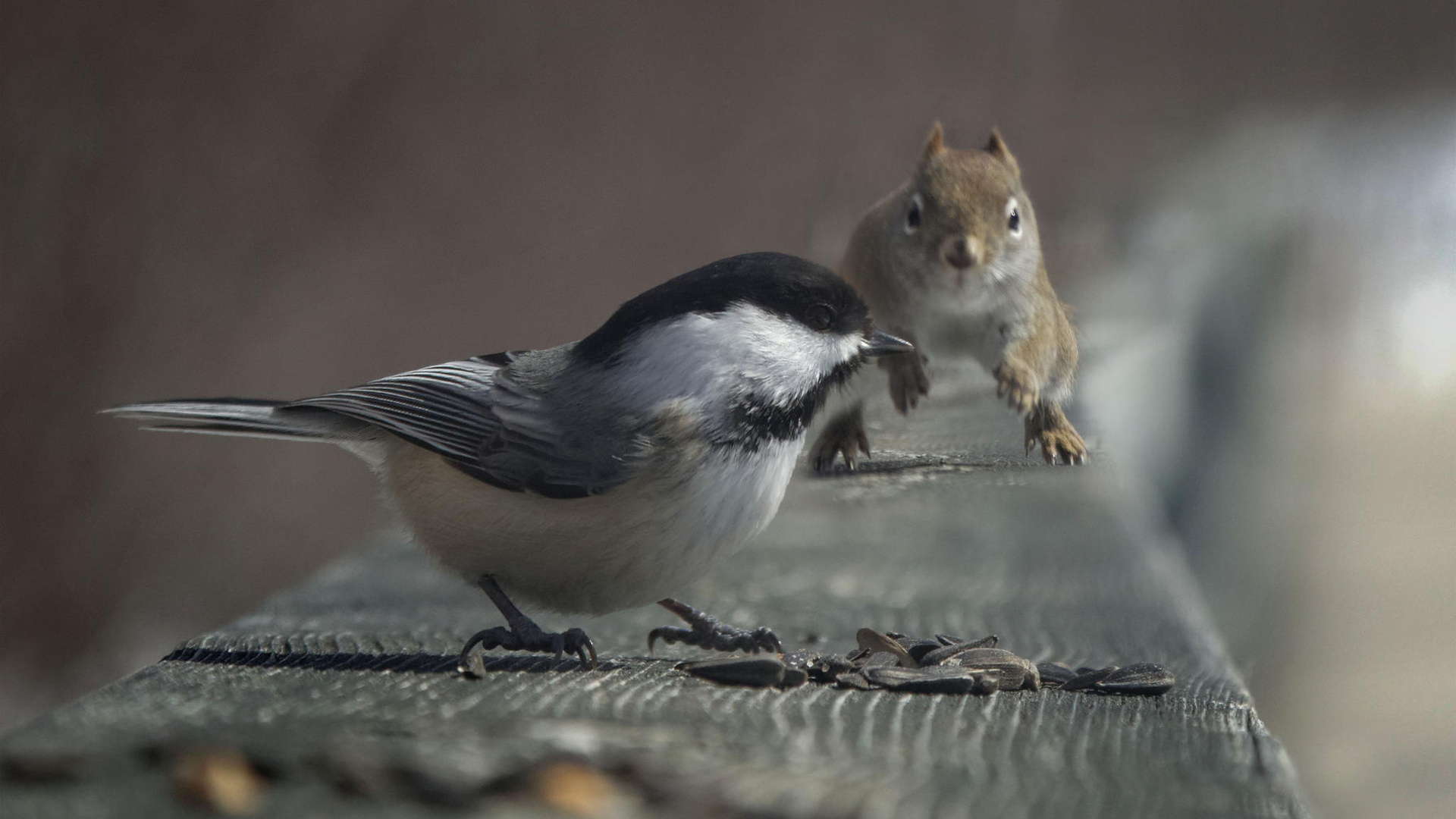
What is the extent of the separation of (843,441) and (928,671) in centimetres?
31

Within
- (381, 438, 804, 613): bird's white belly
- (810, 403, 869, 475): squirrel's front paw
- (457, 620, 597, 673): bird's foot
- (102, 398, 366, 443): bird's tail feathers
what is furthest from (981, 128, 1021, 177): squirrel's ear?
(102, 398, 366, 443): bird's tail feathers

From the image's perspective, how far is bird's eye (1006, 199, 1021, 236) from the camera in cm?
117

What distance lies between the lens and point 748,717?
1.28 m

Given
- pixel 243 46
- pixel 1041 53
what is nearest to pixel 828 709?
pixel 1041 53

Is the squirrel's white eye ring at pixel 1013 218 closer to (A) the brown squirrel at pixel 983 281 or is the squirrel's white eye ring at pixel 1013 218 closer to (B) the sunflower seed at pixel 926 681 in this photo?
(A) the brown squirrel at pixel 983 281

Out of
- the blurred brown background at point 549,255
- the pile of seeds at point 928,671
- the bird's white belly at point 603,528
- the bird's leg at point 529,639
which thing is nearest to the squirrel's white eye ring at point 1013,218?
the bird's white belly at point 603,528

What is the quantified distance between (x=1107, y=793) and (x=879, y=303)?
0.52 meters

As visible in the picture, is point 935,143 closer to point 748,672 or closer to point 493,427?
point 748,672

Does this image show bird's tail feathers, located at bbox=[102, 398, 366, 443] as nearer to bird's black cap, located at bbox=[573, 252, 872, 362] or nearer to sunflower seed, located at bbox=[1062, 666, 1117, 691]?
bird's black cap, located at bbox=[573, 252, 872, 362]

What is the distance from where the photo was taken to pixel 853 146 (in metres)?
1.76

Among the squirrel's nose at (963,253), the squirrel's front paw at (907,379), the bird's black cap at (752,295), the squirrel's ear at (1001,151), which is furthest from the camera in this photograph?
the bird's black cap at (752,295)

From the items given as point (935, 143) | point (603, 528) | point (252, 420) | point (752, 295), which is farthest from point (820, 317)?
point (252, 420)

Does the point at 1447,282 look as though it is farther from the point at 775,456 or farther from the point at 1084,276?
the point at 775,456

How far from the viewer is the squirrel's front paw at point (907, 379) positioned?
4.40 ft
